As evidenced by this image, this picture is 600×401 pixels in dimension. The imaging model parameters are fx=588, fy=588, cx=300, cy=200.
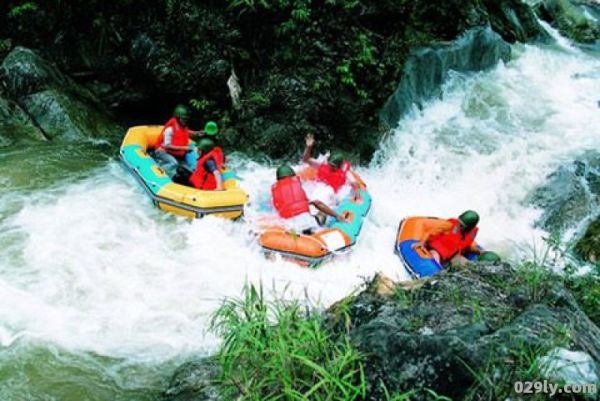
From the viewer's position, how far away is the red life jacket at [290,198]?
7.07 metres

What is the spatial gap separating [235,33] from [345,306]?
261 inches

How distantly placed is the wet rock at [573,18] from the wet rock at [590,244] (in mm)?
8294

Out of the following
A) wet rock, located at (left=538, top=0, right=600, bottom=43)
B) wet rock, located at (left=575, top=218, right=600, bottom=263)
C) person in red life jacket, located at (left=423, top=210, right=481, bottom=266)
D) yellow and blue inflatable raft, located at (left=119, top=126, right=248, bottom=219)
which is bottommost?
wet rock, located at (left=575, top=218, right=600, bottom=263)

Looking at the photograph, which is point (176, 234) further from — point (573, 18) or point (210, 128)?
point (573, 18)

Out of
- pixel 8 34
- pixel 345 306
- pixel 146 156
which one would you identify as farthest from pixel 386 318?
pixel 8 34

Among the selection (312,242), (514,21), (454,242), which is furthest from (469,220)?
(514,21)

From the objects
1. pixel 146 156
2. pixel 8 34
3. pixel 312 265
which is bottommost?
pixel 312 265

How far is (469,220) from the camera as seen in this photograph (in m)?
6.64

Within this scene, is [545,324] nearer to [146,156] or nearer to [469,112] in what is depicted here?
[146,156]

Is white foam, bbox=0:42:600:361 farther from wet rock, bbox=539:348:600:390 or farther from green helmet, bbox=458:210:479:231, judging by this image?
wet rock, bbox=539:348:600:390

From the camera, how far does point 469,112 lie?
33.7 ft

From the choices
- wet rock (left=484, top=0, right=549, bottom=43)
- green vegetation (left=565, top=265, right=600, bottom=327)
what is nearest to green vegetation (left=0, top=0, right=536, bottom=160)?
wet rock (left=484, top=0, right=549, bottom=43)

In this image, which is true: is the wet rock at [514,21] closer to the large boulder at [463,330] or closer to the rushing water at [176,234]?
the rushing water at [176,234]

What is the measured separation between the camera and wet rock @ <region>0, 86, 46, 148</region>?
858 cm
